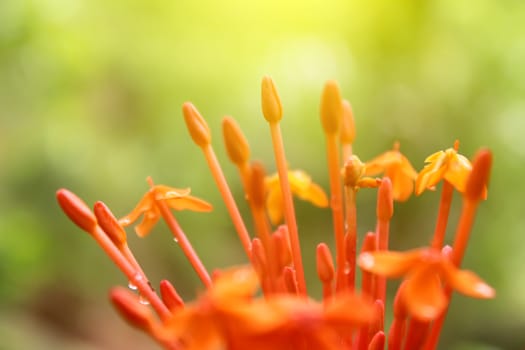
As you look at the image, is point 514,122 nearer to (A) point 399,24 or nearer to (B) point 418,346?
(A) point 399,24

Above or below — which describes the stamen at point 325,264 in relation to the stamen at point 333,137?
below

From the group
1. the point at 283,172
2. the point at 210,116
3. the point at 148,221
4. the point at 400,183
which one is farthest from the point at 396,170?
the point at 210,116

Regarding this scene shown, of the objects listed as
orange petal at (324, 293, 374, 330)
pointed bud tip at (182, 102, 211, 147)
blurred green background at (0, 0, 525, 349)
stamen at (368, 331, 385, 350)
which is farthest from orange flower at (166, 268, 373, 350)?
blurred green background at (0, 0, 525, 349)

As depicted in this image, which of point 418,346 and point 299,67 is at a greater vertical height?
point 299,67

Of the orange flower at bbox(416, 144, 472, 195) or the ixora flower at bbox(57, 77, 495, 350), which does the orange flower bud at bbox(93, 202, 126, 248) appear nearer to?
the ixora flower at bbox(57, 77, 495, 350)

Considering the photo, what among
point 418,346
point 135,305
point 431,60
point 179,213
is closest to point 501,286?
point 431,60

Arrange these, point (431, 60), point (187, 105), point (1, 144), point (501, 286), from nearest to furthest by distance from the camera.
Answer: point (187, 105) → point (501, 286) → point (1, 144) → point (431, 60)

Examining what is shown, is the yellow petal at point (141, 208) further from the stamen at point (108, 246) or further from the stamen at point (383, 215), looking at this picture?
the stamen at point (383, 215)

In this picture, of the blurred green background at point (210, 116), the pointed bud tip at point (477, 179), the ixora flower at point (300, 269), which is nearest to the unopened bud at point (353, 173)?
the ixora flower at point (300, 269)
